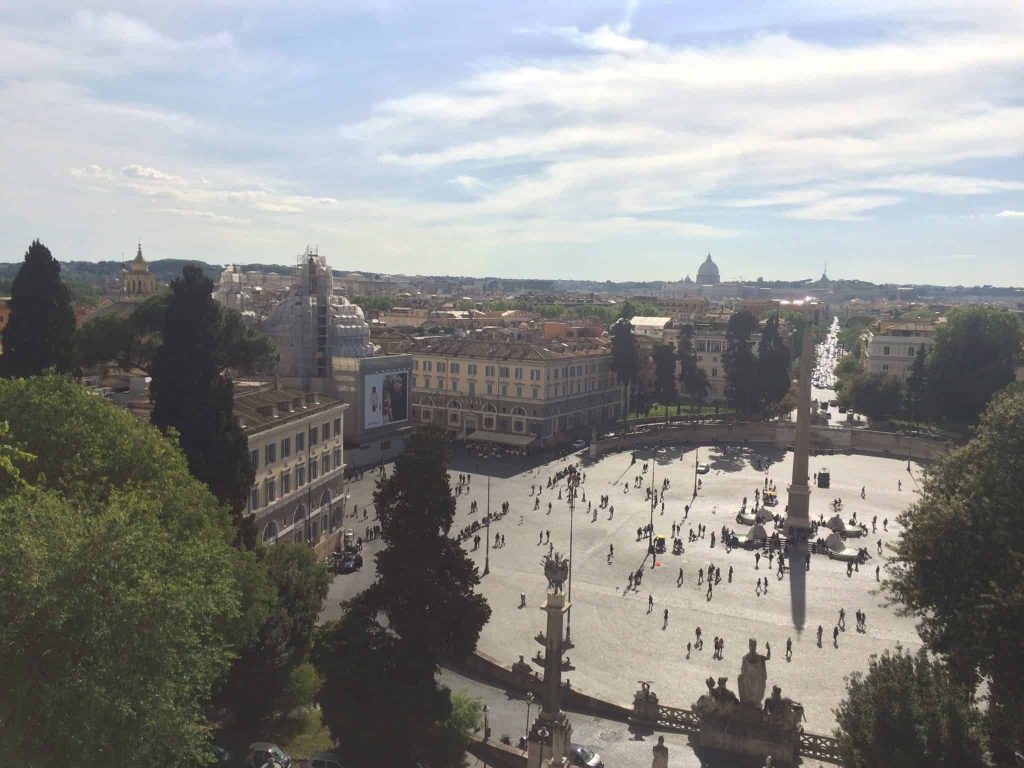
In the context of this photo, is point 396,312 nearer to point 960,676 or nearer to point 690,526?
point 690,526

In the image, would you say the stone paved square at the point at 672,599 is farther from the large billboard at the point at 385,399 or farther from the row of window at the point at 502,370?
A: the row of window at the point at 502,370

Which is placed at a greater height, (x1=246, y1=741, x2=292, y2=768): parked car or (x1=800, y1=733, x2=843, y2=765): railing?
(x1=246, y1=741, x2=292, y2=768): parked car

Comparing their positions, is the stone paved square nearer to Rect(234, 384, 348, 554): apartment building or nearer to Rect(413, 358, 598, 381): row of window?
Rect(234, 384, 348, 554): apartment building

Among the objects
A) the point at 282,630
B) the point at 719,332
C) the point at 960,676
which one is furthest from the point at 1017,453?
the point at 719,332

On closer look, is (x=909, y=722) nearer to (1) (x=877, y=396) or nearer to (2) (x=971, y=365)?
(2) (x=971, y=365)

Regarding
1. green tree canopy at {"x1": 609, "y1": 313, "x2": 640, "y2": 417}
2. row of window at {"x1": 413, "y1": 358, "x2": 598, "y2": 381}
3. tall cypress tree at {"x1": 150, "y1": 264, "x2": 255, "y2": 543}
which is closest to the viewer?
tall cypress tree at {"x1": 150, "y1": 264, "x2": 255, "y2": 543}

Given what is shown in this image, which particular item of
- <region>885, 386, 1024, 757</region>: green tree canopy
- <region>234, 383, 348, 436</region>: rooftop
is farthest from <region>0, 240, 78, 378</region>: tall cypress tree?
<region>885, 386, 1024, 757</region>: green tree canopy

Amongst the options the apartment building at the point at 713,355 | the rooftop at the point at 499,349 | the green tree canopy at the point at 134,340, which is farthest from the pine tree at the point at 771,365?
the green tree canopy at the point at 134,340

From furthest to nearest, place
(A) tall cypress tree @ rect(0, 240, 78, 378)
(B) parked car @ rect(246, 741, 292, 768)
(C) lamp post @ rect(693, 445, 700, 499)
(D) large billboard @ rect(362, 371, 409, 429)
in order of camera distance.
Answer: (D) large billboard @ rect(362, 371, 409, 429) → (C) lamp post @ rect(693, 445, 700, 499) → (A) tall cypress tree @ rect(0, 240, 78, 378) → (B) parked car @ rect(246, 741, 292, 768)
